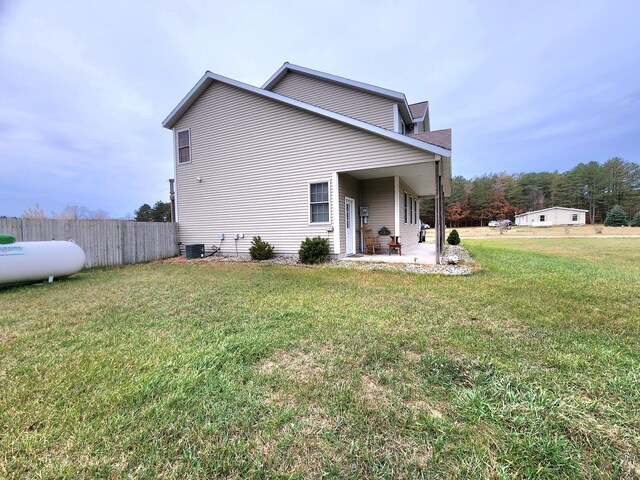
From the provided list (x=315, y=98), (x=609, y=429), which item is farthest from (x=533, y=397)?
(x=315, y=98)

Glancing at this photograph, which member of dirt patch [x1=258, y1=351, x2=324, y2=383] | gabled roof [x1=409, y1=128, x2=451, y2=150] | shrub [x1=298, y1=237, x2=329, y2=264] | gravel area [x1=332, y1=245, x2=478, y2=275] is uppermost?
gabled roof [x1=409, y1=128, x2=451, y2=150]

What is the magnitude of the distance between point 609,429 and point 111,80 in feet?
60.3

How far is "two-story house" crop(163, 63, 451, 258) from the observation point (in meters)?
8.90

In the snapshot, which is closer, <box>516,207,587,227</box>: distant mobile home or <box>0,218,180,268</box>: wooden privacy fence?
<box>0,218,180,268</box>: wooden privacy fence

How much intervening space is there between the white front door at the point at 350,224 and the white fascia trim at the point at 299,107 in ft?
8.20

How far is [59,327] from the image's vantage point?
11.5 ft

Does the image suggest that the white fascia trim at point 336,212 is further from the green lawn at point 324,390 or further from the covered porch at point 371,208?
the green lawn at point 324,390

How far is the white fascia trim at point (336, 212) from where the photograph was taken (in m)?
9.01

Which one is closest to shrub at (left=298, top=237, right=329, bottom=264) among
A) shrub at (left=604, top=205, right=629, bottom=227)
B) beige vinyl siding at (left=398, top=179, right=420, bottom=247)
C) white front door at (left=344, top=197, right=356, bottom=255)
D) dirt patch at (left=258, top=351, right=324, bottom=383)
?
white front door at (left=344, top=197, right=356, bottom=255)

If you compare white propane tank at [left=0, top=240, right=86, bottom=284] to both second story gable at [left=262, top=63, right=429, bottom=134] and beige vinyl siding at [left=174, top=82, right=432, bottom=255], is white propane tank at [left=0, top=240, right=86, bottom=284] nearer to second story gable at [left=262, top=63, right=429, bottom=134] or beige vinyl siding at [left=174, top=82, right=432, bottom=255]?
beige vinyl siding at [left=174, top=82, right=432, bottom=255]

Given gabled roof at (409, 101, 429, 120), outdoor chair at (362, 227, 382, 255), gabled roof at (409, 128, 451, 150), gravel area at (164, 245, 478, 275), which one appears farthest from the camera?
gabled roof at (409, 101, 429, 120)

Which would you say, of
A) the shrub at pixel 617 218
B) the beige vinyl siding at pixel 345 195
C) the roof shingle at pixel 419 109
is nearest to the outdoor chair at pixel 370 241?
the beige vinyl siding at pixel 345 195

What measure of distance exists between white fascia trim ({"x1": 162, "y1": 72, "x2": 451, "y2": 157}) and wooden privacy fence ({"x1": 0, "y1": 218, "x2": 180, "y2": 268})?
4672 millimetres

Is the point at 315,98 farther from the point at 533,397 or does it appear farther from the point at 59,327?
the point at 533,397
